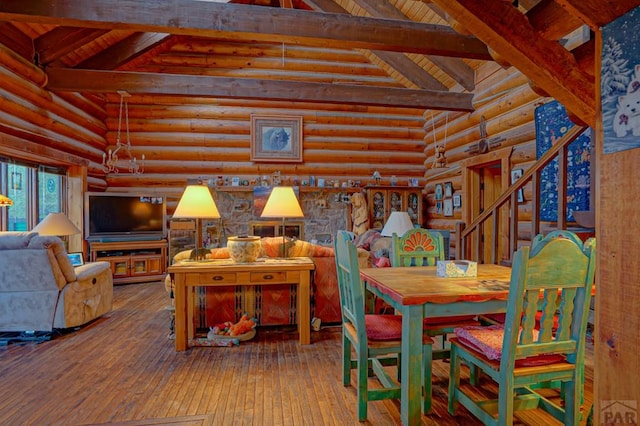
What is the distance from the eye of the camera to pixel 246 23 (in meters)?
3.71

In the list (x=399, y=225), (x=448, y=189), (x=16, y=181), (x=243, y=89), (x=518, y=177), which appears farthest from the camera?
(x=448, y=189)

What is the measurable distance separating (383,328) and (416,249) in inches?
40.0

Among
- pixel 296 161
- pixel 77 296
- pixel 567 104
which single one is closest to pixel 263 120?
pixel 296 161

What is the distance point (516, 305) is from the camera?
1.44m

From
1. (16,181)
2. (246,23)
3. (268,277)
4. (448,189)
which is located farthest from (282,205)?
(448,189)

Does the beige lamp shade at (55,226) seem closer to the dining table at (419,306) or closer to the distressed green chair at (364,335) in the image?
the distressed green chair at (364,335)

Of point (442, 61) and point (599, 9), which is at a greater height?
point (442, 61)

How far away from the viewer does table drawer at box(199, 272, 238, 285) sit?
296 cm

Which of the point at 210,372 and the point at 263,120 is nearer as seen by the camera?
Result: the point at 210,372

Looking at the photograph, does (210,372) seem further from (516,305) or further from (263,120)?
(263,120)

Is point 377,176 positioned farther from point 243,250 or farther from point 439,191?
point 243,250

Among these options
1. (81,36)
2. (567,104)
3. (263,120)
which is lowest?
(567,104)

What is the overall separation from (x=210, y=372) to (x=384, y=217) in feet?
16.5

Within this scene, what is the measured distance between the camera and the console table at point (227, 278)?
115 inches
